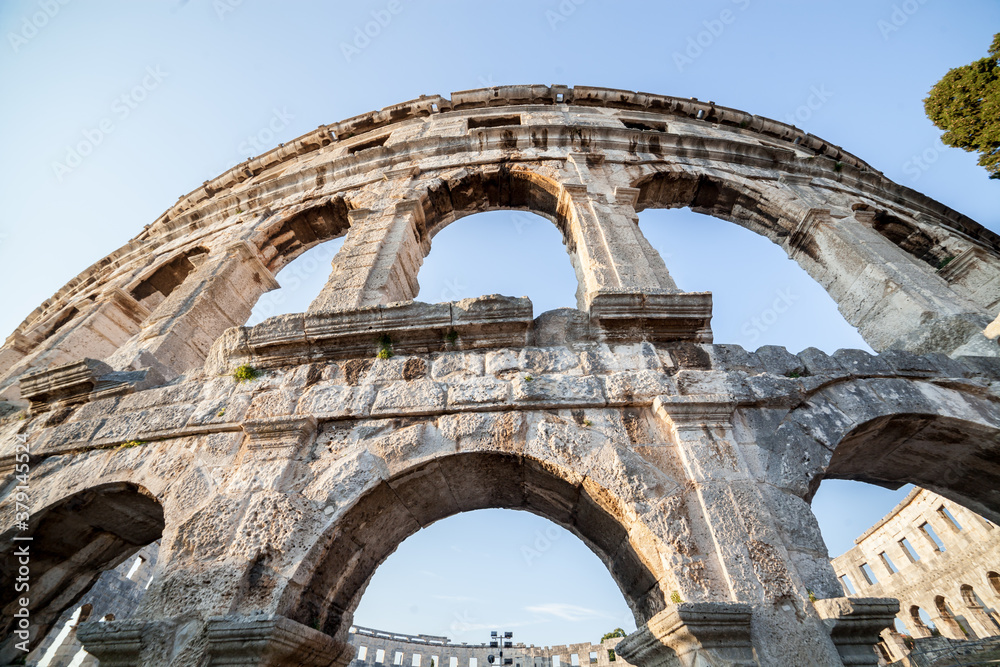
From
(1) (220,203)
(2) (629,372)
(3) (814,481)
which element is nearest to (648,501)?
(2) (629,372)

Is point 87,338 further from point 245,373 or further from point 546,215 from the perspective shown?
point 546,215

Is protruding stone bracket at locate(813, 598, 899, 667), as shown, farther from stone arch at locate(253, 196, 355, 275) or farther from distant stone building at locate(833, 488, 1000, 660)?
distant stone building at locate(833, 488, 1000, 660)

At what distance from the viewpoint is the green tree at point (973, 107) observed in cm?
666

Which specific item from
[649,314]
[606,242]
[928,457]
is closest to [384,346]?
[649,314]

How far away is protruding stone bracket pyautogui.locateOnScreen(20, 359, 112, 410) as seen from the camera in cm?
423

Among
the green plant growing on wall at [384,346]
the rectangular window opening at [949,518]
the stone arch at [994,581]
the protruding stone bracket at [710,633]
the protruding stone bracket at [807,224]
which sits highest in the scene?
the rectangular window opening at [949,518]

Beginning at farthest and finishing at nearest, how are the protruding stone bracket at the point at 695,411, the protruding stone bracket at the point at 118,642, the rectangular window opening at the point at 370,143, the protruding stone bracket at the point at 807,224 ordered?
the rectangular window opening at the point at 370,143, the protruding stone bracket at the point at 807,224, the protruding stone bracket at the point at 695,411, the protruding stone bracket at the point at 118,642

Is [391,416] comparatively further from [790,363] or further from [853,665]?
[790,363]

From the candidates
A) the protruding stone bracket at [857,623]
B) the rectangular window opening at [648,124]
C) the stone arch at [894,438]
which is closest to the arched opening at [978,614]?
the stone arch at [894,438]

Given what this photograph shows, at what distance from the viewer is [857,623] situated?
2234mm

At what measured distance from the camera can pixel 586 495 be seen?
2895mm

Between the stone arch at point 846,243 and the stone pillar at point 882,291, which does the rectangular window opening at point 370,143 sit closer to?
the stone arch at point 846,243

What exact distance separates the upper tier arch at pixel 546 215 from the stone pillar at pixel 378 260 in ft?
0.09

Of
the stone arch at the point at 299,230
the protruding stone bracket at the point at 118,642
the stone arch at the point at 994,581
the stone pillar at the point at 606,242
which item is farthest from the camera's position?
the stone arch at the point at 994,581
